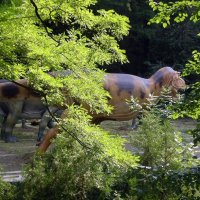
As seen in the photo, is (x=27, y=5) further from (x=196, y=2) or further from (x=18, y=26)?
(x=196, y=2)

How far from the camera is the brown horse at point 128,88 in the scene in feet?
28.9

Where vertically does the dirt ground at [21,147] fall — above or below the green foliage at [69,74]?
below

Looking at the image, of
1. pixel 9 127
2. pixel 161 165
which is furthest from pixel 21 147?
pixel 161 165

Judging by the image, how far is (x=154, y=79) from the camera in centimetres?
966

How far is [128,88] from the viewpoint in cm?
902

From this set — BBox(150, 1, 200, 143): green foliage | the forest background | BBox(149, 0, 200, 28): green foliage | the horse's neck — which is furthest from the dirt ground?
BBox(149, 0, 200, 28): green foliage

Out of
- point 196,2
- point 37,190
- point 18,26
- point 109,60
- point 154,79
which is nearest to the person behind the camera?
point 196,2

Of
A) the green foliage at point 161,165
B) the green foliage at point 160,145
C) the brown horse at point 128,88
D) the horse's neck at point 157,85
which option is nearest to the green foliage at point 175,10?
the green foliage at point 161,165

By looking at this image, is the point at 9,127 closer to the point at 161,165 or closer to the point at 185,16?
the point at 161,165

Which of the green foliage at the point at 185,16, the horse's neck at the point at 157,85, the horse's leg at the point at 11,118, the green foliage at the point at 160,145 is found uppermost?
the green foliage at the point at 185,16

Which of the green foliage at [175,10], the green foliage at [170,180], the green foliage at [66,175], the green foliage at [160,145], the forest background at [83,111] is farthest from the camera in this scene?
the green foliage at [160,145]

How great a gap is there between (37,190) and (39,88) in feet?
4.24

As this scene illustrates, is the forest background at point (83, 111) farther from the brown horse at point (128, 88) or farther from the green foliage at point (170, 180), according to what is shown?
the brown horse at point (128, 88)

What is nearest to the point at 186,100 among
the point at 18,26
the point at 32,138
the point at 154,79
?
the point at 18,26
